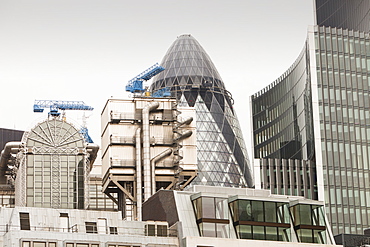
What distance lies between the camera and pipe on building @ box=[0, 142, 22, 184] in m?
120

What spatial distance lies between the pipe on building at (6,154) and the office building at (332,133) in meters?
31.5

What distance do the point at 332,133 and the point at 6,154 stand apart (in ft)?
143

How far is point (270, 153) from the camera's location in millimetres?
127688

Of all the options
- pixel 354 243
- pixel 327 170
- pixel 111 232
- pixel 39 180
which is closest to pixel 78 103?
pixel 39 180

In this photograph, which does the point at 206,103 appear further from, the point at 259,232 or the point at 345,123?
the point at 259,232

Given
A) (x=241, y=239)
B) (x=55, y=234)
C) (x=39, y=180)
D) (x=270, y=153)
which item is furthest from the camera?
(x=270, y=153)

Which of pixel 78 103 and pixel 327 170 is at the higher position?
pixel 78 103

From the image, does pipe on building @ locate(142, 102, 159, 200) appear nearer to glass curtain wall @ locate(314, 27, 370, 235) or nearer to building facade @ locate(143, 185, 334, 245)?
glass curtain wall @ locate(314, 27, 370, 235)

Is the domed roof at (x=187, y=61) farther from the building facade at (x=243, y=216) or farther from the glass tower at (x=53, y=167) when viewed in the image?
the building facade at (x=243, y=216)

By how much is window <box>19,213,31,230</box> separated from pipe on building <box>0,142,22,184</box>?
58173mm

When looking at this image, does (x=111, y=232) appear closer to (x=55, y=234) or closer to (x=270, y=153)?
(x=55, y=234)

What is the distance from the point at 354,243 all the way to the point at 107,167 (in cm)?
3798

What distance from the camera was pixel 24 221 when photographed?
5869cm

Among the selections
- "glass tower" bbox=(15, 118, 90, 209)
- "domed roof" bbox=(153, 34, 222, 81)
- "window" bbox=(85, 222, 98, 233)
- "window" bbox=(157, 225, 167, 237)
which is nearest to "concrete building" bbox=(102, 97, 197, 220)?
"glass tower" bbox=(15, 118, 90, 209)
